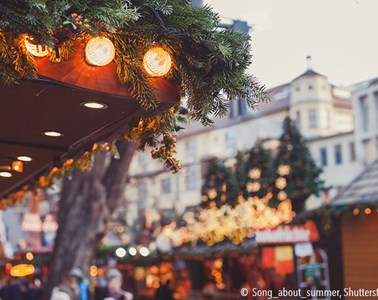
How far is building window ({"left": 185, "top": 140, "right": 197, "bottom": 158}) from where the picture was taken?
31609 mm

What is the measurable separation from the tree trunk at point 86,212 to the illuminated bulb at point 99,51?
7.80m

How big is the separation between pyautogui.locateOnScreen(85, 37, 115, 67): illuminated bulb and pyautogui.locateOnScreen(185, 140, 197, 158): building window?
28.3 metres

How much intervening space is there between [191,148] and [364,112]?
14932mm

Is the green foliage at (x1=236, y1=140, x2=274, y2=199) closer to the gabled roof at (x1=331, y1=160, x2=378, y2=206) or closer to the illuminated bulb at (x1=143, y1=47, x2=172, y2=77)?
the gabled roof at (x1=331, y1=160, x2=378, y2=206)

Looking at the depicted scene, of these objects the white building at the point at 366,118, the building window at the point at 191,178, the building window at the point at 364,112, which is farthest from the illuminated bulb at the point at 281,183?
the building window at the point at 191,178

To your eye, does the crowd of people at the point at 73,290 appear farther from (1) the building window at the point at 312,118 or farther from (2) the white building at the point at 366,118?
(1) the building window at the point at 312,118

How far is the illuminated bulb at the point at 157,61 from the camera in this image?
306 cm

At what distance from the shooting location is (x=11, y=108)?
3.34 m

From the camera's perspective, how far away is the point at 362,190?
11.1 meters

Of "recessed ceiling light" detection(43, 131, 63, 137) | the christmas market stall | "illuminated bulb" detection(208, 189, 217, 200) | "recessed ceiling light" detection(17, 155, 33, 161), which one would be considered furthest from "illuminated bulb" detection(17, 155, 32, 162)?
"illuminated bulb" detection(208, 189, 217, 200)

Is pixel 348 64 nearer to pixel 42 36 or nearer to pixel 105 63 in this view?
pixel 105 63

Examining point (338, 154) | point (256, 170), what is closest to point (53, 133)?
point (256, 170)

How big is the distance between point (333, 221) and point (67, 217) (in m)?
5.20

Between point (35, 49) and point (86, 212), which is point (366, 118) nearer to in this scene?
point (86, 212)
